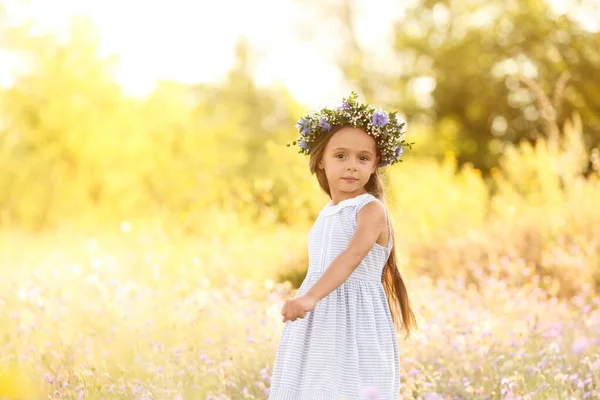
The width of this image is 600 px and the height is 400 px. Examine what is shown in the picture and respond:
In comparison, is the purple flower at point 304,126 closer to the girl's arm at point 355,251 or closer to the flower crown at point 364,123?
the flower crown at point 364,123

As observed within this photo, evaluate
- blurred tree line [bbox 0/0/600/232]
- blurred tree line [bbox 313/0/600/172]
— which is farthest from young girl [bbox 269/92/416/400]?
blurred tree line [bbox 313/0/600/172]

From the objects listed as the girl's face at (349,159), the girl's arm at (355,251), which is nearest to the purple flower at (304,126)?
the girl's face at (349,159)

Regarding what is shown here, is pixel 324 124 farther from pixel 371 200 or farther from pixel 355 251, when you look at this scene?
pixel 355 251

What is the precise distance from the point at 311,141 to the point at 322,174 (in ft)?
0.58

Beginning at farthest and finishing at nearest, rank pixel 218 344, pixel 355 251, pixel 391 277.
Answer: pixel 218 344 → pixel 391 277 → pixel 355 251

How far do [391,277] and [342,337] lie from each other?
1.60ft

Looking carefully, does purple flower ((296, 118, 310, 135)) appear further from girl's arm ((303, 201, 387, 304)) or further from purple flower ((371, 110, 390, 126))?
girl's arm ((303, 201, 387, 304))

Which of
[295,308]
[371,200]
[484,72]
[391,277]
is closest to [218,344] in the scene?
[391,277]

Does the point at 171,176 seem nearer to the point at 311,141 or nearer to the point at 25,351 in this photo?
the point at 25,351

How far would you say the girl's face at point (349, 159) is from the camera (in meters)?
3.06

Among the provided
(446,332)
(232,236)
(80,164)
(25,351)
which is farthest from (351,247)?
(80,164)

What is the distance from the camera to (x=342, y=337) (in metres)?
2.92

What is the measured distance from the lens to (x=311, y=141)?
10.7ft

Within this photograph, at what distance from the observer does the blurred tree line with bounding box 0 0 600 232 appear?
1565 centimetres
